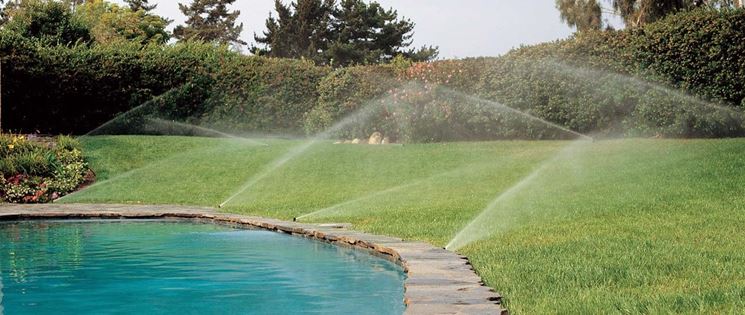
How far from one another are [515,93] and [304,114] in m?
7.83

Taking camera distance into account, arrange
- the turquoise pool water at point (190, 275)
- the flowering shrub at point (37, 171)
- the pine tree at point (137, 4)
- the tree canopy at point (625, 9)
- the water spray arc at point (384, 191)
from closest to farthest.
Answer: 1. the turquoise pool water at point (190, 275)
2. the water spray arc at point (384, 191)
3. the flowering shrub at point (37, 171)
4. the tree canopy at point (625, 9)
5. the pine tree at point (137, 4)

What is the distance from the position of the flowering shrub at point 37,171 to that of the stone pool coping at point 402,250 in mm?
1365

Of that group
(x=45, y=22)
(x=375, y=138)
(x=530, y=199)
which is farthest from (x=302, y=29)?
(x=530, y=199)

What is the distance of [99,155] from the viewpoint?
2070 centimetres

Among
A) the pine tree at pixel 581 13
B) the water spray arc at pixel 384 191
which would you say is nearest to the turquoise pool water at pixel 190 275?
the water spray arc at pixel 384 191

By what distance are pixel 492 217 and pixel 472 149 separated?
24.3ft

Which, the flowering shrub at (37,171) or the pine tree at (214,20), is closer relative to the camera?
the flowering shrub at (37,171)

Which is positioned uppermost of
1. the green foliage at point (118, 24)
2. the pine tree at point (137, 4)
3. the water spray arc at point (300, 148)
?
the pine tree at point (137, 4)

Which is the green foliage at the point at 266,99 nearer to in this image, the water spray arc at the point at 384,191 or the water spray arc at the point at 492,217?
the water spray arc at the point at 384,191

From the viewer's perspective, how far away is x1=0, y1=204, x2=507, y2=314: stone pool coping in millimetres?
5406

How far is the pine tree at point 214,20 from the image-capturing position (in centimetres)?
6500

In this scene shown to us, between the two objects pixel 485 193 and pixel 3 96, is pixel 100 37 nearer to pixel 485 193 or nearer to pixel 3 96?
pixel 3 96

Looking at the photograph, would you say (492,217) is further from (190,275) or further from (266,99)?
(266,99)

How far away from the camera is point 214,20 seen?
6656 centimetres
